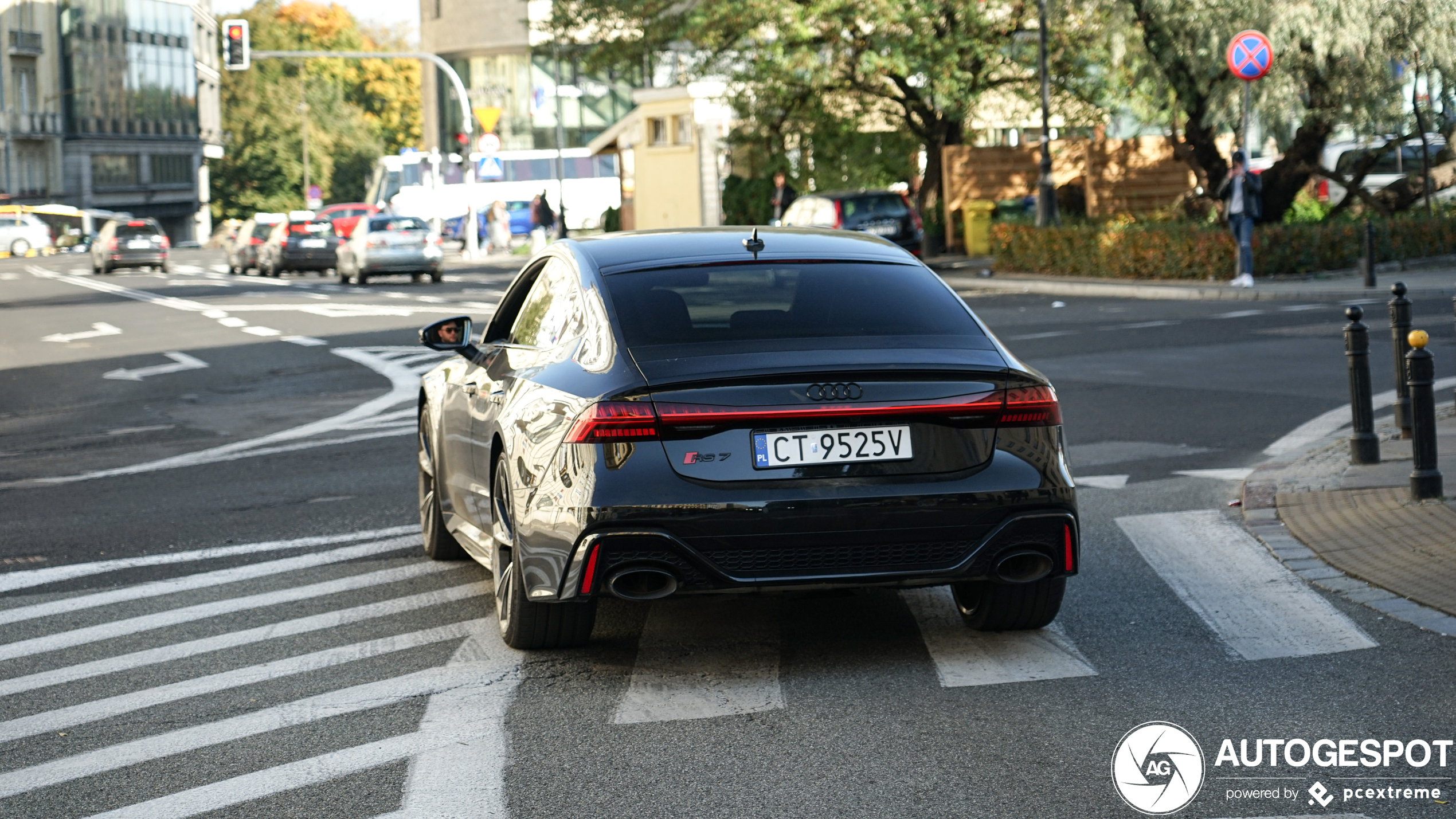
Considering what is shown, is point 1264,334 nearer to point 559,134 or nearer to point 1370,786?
point 1370,786

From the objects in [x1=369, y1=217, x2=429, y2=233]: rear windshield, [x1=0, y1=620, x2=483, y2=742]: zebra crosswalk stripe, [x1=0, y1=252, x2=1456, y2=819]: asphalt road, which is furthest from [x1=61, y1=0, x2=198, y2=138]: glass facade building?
[x1=0, y1=620, x2=483, y2=742]: zebra crosswalk stripe

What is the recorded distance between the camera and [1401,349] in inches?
403

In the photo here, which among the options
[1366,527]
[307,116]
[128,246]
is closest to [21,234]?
[128,246]

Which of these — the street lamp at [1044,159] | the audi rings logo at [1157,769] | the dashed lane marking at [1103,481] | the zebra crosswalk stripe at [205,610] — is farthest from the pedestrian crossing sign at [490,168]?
the audi rings logo at [1157,769]

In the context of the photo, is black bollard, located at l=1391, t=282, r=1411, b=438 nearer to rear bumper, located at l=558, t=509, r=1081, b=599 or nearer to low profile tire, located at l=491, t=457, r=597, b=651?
rear bumper, located at l=558, t=509, r=1081, b=599

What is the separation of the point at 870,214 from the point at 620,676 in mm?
29897

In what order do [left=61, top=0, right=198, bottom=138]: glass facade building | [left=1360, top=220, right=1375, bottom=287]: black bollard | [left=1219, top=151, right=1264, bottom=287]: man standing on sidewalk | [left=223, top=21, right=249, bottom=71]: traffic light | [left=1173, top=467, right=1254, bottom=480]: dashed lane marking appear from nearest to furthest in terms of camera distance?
[left=1173, top=467, right=1254, bottom=480]: dashed lane marking
[left=1360, top=220, right=1375, bottom=287]: black bollard
[left=1219, top=151, right=1264, bottom=287]: man standing on sidewalk
[left=223, top=21, right=249, bottom=71]: traffic light
[left=61, top=0, right=198, bottom=138]: glass facade building

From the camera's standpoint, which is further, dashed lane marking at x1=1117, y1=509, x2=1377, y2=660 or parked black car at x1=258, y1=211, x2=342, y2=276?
parked black car at x1=258, y1=211, x2=342, y2=276

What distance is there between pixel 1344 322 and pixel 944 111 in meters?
19.6

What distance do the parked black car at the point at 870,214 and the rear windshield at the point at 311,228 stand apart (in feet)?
47.6

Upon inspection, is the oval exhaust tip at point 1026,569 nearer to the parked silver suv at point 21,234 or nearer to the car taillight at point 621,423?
the car taillight at point 621,423

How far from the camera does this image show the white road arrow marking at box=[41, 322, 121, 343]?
2544cm

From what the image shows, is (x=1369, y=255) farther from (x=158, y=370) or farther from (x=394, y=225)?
(x=394, y=225)

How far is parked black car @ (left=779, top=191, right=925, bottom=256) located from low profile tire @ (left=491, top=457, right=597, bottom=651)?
28.6 meters
